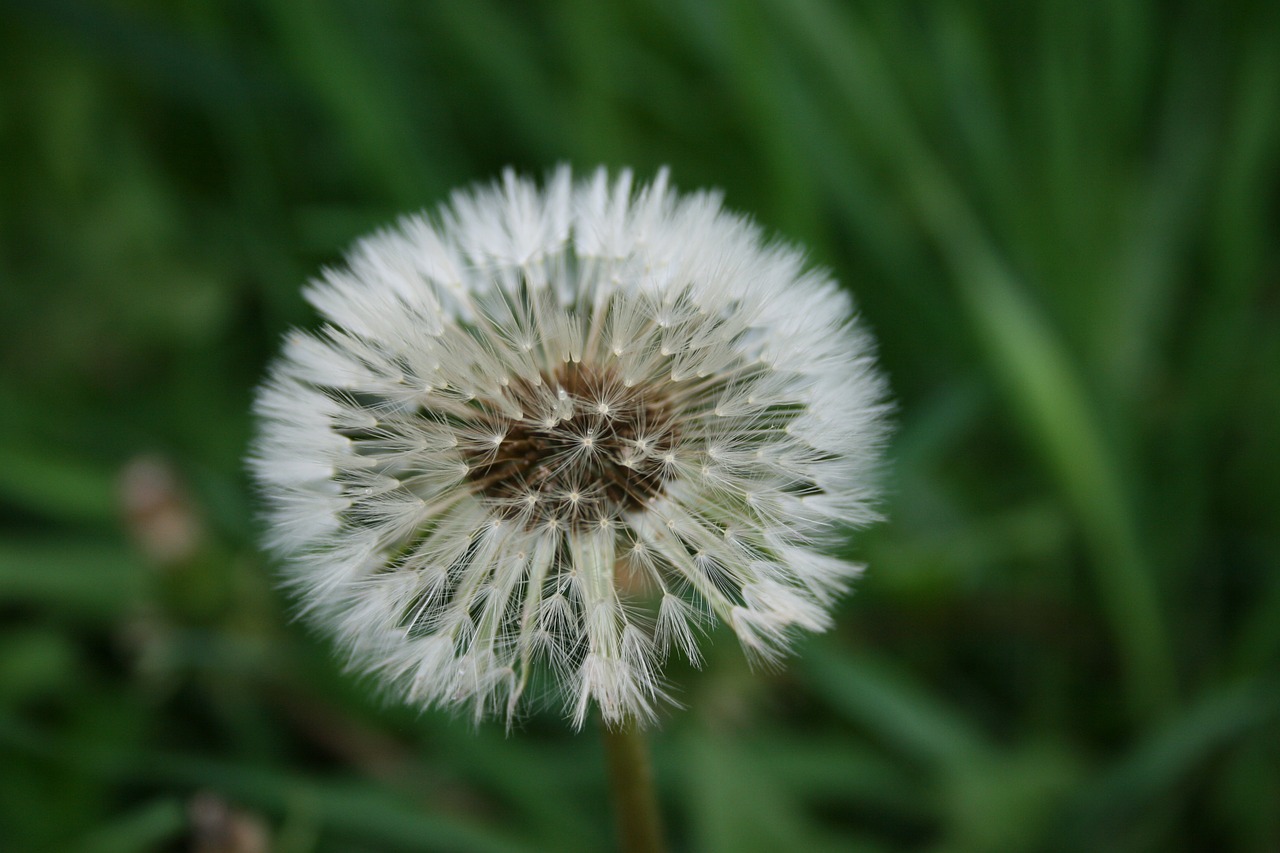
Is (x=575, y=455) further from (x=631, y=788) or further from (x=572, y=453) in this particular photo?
(x=631, y=788)

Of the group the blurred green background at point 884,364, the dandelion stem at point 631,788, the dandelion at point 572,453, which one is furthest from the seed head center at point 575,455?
the blurred green background at point 884,364

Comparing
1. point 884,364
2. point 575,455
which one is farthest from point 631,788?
point 884,364

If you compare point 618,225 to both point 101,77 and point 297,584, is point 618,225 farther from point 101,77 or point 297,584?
point 101,77

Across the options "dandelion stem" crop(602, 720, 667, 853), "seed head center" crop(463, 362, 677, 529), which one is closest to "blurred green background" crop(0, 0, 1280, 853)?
"dandelion stem" crop(602, 720, 667, 853)

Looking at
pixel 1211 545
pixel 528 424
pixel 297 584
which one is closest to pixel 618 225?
pixel 528 424

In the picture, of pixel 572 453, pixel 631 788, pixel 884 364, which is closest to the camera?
pixel 631 788

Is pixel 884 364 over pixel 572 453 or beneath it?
over

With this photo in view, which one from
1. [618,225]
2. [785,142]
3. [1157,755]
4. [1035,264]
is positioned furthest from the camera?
[1035,264]
